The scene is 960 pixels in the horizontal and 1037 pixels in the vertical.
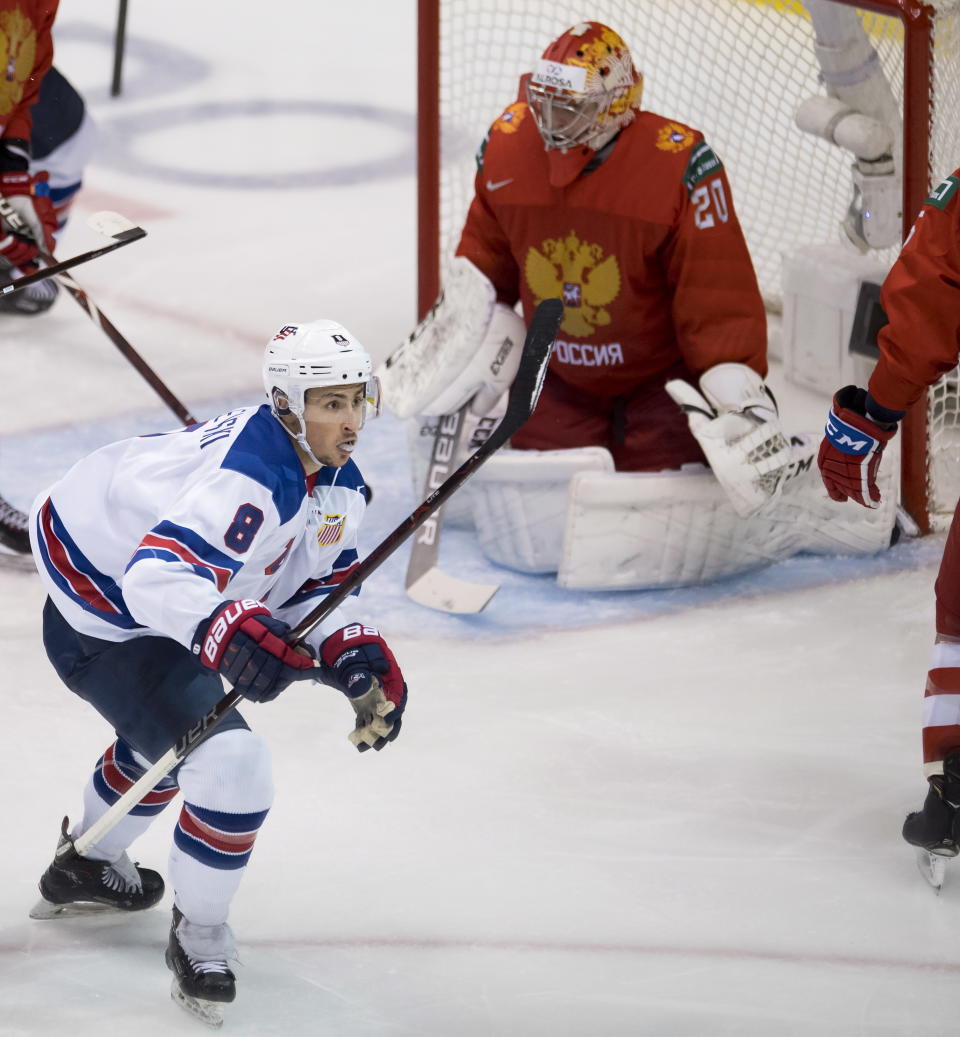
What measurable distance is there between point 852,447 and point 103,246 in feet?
4.72

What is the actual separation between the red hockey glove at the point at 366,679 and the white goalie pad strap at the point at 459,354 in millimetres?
1370

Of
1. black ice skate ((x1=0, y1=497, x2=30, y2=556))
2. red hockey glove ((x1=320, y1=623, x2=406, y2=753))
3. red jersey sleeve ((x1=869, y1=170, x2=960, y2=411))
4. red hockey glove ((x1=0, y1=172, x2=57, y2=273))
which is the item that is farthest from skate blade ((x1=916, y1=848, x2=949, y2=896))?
red hockey glove ((x1=0, y1=172, x2=57, y2=273))

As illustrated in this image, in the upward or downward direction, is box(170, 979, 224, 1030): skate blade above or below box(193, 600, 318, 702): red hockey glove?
below

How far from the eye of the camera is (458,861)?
106 inches

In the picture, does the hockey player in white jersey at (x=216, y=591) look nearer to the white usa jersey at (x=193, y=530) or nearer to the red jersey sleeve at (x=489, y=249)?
the white usa jersey at (x=193, y=530)

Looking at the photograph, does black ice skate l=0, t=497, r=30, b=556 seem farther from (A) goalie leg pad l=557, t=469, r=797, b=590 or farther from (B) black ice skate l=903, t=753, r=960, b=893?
(B) black ice skate l=903, t=753, r=960, b=893

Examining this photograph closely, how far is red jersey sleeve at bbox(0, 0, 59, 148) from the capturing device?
12.7ft

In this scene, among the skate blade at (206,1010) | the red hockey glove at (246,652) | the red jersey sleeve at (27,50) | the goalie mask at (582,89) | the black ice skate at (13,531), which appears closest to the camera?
the red hockey glove at (246,652)

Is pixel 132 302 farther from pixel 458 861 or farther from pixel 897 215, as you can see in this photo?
pixel 458 861

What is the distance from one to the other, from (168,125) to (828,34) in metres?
2.80

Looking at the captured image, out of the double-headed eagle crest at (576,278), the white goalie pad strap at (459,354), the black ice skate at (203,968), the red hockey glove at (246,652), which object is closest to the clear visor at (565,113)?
the double-headed eagle crest at (576,278)

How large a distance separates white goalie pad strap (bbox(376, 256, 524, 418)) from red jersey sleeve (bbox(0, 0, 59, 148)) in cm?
91

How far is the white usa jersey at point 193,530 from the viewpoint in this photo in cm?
214

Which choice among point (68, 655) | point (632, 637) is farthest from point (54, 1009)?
point (632, 637)
